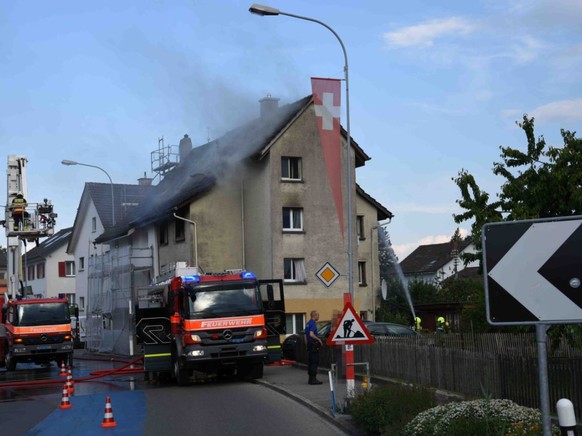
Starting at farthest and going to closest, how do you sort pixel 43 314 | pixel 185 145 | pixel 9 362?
1. pixel 185 145
2. pixel 9 362
3. pixel 43 314

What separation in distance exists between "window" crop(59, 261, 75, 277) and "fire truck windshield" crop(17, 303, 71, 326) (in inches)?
1639

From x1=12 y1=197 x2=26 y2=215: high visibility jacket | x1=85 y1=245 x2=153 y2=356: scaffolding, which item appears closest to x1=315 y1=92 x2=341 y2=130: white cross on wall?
x1=12 y1=197 x2=26 y2=215: high visibility jacket

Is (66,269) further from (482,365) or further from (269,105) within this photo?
(482,365)

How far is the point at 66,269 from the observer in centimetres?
7350

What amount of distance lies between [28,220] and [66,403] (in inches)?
563

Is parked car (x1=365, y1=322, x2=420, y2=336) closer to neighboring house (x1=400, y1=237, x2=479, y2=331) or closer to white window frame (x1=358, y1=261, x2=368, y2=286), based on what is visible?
white window frame (x1=358, y1=261, x2=368, y2=286)

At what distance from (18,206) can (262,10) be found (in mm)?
13979

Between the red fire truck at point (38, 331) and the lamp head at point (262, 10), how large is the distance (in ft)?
54.5

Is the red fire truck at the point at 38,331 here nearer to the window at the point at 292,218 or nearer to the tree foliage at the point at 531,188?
the window at the point at 292,218

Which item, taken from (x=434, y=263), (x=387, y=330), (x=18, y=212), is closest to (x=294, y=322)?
(x=387, y=330)

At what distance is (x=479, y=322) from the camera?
1820 cm

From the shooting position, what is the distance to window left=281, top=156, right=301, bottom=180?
3850 centimetres

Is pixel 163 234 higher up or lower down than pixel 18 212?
higher up

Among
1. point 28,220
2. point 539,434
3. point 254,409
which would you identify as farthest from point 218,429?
point 28,220
